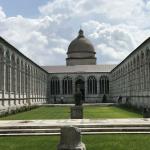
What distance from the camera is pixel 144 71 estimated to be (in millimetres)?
49375

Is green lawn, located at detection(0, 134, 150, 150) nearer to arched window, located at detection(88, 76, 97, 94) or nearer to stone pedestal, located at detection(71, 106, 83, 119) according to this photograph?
stone pedestal, located at detection(71, 106, 83, 119)

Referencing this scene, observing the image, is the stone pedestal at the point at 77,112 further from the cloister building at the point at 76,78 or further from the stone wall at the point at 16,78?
the stone wall at the point at 16,78

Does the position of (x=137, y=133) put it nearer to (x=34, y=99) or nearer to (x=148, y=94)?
(x=148, y=94)

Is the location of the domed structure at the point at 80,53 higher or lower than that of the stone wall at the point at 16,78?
higher

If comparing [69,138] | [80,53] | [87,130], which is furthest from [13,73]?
[80,53]

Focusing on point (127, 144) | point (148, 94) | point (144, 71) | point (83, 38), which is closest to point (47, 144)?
point (127, 144)

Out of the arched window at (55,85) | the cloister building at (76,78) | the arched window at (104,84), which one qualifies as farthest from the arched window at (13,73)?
the arched window at (104,84)

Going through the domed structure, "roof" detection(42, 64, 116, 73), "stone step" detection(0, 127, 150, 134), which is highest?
the domed structure

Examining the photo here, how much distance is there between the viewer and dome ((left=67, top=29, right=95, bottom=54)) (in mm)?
100938

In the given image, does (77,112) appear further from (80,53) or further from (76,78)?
(80,53)

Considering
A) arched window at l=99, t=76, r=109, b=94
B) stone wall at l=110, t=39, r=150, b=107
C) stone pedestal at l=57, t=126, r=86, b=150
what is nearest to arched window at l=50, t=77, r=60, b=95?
arched window at l=99, t=76, r=109, b=94

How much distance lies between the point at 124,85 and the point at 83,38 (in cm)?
3728

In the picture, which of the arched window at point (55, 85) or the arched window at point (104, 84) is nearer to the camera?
the arched window at point (55, 85)

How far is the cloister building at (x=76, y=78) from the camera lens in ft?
156
